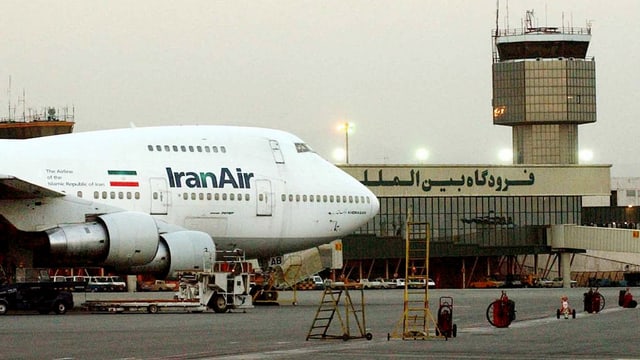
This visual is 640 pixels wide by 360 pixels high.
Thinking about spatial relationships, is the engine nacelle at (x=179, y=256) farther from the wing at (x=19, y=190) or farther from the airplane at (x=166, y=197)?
the wing at (x=19, y=190)

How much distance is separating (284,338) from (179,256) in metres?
14.4

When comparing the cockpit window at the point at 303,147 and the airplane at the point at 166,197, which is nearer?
the airplane at the point at 166,197

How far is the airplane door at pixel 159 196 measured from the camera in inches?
1855

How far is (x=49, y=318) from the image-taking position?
130 ft

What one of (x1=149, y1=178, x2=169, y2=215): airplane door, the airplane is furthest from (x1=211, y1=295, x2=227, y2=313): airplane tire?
(x1=149, y1=178, x2=169, y2=215): airplane door

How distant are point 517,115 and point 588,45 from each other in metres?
11.8

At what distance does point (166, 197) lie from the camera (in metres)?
47.4

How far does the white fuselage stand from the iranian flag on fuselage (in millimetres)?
33

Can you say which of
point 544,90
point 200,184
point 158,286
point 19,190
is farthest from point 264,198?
point 544,90

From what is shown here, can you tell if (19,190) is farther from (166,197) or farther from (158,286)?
(158,286)

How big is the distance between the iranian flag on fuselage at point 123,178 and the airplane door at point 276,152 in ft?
19.6

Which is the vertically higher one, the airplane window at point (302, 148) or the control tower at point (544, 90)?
the control tower at point (544, 90)

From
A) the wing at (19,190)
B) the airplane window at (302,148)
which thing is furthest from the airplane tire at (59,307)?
the airplane window at (302,148)

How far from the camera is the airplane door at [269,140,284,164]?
50.6m
